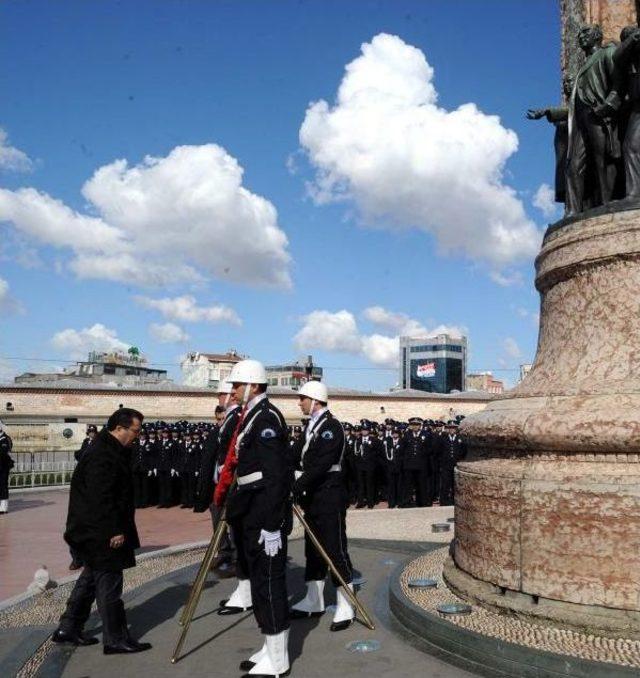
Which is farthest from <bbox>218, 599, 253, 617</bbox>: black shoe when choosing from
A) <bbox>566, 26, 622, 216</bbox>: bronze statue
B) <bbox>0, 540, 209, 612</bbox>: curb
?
<bbox>566, 26, 622, 216</bbox>: bronze statue

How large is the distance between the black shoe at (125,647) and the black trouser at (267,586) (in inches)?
37.6

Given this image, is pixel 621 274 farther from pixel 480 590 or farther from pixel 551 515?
pixel 480 590

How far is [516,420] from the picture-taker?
435 cm

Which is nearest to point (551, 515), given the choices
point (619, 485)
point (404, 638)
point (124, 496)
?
point (619, 485)

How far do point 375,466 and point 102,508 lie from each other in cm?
996

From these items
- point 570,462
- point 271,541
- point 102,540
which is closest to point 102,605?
point 102,540

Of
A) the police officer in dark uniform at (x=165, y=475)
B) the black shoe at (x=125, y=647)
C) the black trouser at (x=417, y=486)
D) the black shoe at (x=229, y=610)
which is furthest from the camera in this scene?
the police officer in dark uniform at (x=165, y=475)

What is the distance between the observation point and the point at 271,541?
3.91 metres

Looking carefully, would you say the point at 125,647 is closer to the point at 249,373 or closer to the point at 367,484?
the point at 249,373

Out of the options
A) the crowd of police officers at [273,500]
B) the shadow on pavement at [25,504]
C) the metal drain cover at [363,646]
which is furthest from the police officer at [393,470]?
the metal drain cover at [363,646]

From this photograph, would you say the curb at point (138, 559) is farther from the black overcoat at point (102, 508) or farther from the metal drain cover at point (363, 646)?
the metal drain cover at point (363, 646)

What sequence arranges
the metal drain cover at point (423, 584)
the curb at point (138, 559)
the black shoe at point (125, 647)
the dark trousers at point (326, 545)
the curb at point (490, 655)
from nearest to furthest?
the curb at point (490, 655) → the black shoe at point (125, 647) → the metal drain cover at point (423, 584) → the dark trousers at point (326, 545) → the curb at point (138, 559)

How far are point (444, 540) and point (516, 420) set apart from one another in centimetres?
384

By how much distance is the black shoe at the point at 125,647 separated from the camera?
4285 millimetres
